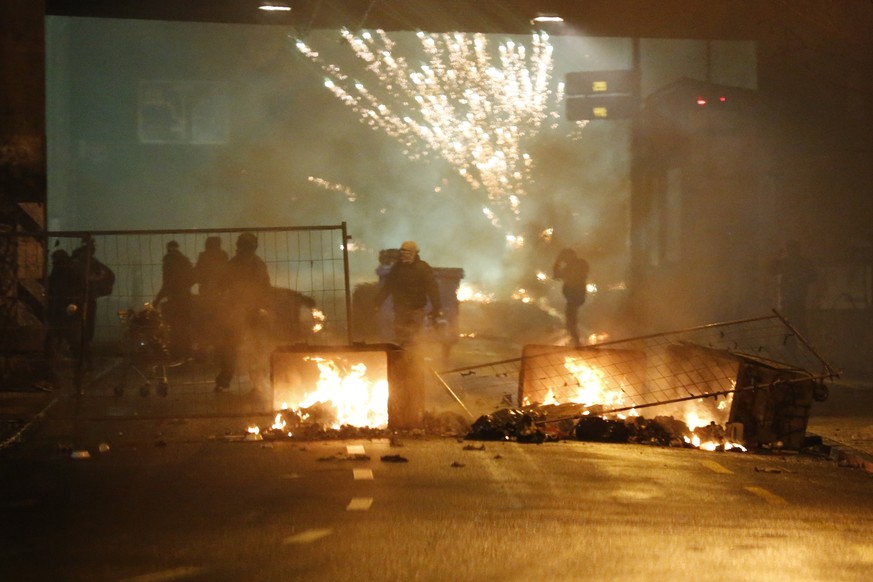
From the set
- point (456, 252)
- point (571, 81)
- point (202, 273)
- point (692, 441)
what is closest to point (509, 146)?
point (456, 252)

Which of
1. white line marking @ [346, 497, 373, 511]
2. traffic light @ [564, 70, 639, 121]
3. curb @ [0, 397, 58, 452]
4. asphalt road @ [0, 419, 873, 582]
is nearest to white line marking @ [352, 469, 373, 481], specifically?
asphalt road @ [0, 419, 873, 582]

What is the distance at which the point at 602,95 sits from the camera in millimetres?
23266

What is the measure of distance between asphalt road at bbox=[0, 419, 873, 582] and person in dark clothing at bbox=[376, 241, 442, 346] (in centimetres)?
260

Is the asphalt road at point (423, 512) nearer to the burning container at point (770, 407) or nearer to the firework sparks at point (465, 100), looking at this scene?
the burning container at point (770, 407)

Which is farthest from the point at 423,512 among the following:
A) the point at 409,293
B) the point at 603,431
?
the point at 409,293

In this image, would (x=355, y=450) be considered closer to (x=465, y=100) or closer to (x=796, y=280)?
(x=796, y=280)

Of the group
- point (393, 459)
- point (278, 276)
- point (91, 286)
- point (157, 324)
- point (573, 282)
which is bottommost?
point (393, 459)

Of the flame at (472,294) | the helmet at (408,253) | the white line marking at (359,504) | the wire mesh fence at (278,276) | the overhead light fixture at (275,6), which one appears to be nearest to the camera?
the white line marking at (359,504)

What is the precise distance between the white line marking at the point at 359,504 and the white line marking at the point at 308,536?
1.97 ft

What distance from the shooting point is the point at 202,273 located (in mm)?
15148

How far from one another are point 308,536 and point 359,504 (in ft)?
2.87

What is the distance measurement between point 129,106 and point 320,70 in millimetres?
9851

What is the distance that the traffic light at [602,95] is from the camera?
2312 cm

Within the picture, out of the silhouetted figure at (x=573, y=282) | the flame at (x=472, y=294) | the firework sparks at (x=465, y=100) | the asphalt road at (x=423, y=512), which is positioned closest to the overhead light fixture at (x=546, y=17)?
the silhouetted figure at (x=573, y=282)
